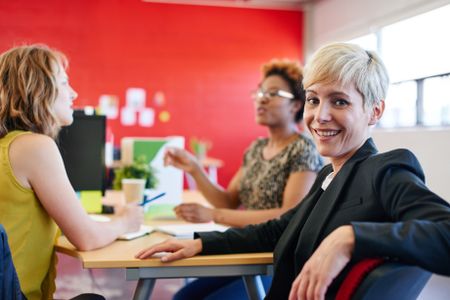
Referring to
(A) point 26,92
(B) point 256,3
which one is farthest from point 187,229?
(B) point 256,3

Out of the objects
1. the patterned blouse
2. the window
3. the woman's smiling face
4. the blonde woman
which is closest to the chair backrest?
the blonde woman

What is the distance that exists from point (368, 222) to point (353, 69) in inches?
17.1

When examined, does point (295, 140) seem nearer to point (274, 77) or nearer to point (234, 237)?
point (274, 77)

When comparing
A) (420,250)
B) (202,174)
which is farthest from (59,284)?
(420,250)

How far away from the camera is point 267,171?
7.97ft

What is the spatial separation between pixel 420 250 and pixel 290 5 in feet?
22.9

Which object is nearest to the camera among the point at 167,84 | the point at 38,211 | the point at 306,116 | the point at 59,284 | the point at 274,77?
the point at 306,116

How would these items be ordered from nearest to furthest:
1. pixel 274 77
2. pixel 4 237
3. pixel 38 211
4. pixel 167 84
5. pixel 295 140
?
1. pixel 4 237
2. pixel 38 211
3. pixel 295 140
4. pixel 274 77
5. pixel 167 84

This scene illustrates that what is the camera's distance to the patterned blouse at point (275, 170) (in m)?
2.31

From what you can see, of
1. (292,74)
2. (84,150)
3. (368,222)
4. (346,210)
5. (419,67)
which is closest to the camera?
(368,222)

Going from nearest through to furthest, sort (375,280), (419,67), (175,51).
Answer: (375,280)
(419,67)
(175,51)

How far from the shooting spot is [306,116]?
1531 millimetres

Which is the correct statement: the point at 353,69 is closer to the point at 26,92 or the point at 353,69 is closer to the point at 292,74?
the point at 26,92

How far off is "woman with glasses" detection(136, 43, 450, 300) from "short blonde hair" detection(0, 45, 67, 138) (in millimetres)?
586
